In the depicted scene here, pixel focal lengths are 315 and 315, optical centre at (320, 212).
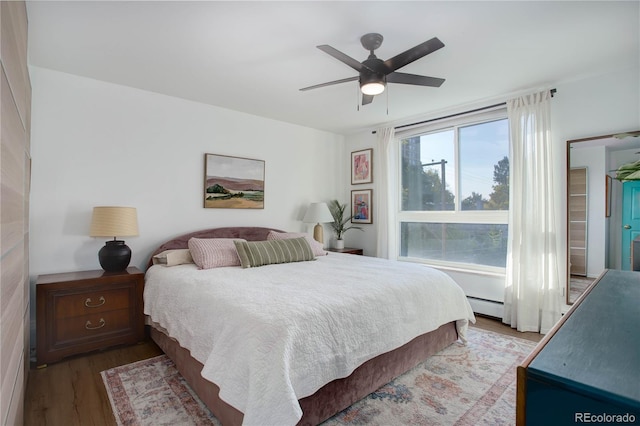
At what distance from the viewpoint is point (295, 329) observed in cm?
162

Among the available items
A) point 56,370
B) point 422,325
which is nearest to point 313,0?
point 422,325

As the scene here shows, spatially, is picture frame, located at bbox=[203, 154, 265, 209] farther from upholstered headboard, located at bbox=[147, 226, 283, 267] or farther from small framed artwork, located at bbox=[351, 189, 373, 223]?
small framed artwork, located at bbox=[351, 189, 373, 223]

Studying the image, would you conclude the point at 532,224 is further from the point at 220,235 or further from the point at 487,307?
the point at 220,235

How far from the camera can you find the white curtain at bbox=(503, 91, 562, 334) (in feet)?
10.5

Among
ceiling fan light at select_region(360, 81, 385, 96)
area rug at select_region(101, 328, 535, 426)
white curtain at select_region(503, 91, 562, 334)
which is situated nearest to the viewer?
area rug at select_region(101, 328, 535, 426)

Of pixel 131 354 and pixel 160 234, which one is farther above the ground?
pixel 160 234

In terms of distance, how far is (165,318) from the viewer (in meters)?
2.46

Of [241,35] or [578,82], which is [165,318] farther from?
[578,82]

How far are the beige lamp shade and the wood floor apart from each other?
104 cm

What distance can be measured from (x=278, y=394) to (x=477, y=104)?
376 cm

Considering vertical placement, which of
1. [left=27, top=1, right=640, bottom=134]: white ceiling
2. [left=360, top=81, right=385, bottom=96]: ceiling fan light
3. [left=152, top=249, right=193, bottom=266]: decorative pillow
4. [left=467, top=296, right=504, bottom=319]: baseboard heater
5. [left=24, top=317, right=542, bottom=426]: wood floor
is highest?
[left=27, top=1, right=640, bottom=134]: white ceiling

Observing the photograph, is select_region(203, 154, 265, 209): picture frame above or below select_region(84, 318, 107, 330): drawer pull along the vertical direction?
above

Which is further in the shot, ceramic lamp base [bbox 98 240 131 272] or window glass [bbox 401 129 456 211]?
window glass [bbox 401 129 456 211]

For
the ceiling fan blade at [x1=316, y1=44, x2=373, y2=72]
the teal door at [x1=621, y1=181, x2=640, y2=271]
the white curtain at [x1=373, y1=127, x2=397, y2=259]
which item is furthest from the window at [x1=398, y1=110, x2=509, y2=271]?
the ceiling fan blade at [x1=316, y1=44, x2=373, y2=72]
